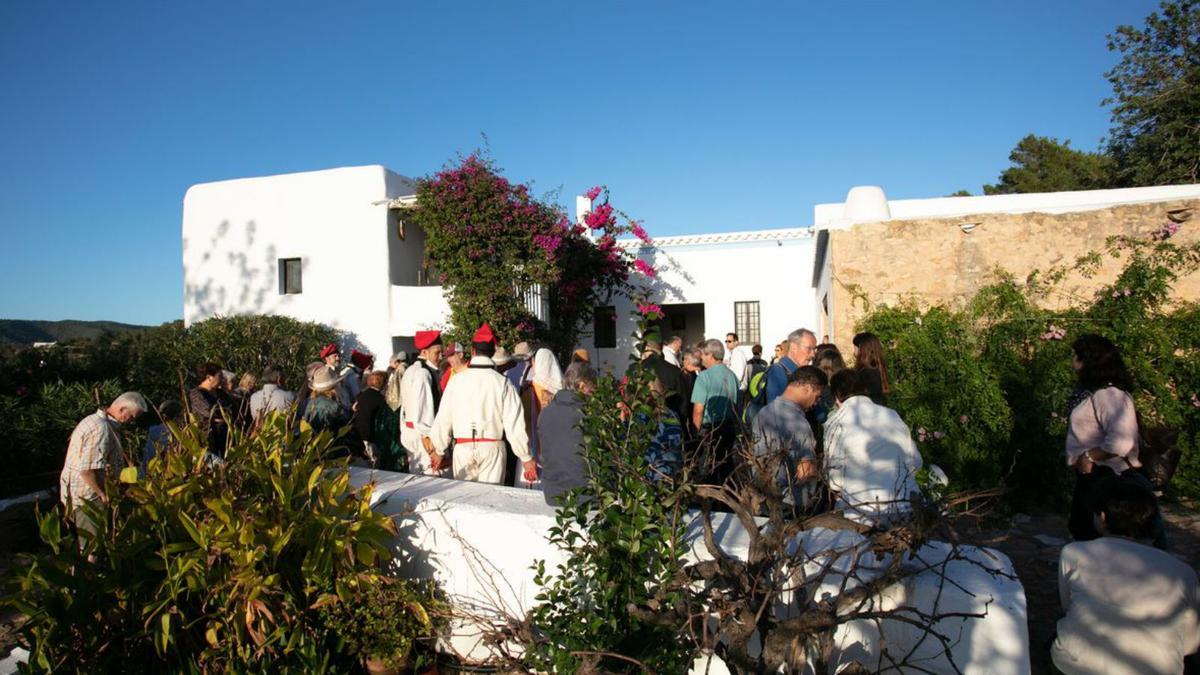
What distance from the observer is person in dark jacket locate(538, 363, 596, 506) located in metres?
3.65

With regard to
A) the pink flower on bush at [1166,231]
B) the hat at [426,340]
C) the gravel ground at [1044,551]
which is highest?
the pink flower on bush at [1166,231]

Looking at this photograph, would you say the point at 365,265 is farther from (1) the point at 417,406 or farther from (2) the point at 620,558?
(2) the point at 620,558

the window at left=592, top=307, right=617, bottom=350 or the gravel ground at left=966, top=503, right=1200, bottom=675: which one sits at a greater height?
the window at left=592, top=307, right=617, bottom=350

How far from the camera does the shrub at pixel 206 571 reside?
278 centimetres

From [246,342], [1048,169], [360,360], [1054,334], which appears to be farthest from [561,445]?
[1048,169]

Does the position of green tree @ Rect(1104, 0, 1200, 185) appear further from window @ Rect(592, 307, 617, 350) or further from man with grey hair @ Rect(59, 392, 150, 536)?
man with grey hair @ Rect(59, 392, 150, 536)

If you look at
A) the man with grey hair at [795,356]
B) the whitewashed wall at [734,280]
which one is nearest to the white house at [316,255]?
the whitewashed wall at [734,280]

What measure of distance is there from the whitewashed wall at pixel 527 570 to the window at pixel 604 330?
505 inches

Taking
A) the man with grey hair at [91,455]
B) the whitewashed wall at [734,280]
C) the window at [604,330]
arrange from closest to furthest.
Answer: the man with grey hair at [91,455] → the whitewashed wall at [734,280] → the window at [604,330]

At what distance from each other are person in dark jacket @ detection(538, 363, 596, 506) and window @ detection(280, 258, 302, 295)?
13.1 m

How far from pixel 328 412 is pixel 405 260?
992 centimetres

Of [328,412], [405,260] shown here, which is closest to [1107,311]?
[328,412]

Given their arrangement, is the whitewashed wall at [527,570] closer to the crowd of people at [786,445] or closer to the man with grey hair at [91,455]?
the crowd of people at [786,445]

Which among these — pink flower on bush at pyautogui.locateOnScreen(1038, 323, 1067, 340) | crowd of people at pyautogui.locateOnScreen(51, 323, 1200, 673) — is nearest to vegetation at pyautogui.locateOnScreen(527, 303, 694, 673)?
crowd of people at pyautogui.locateOnScreen(51, 323, 1200, 673)
